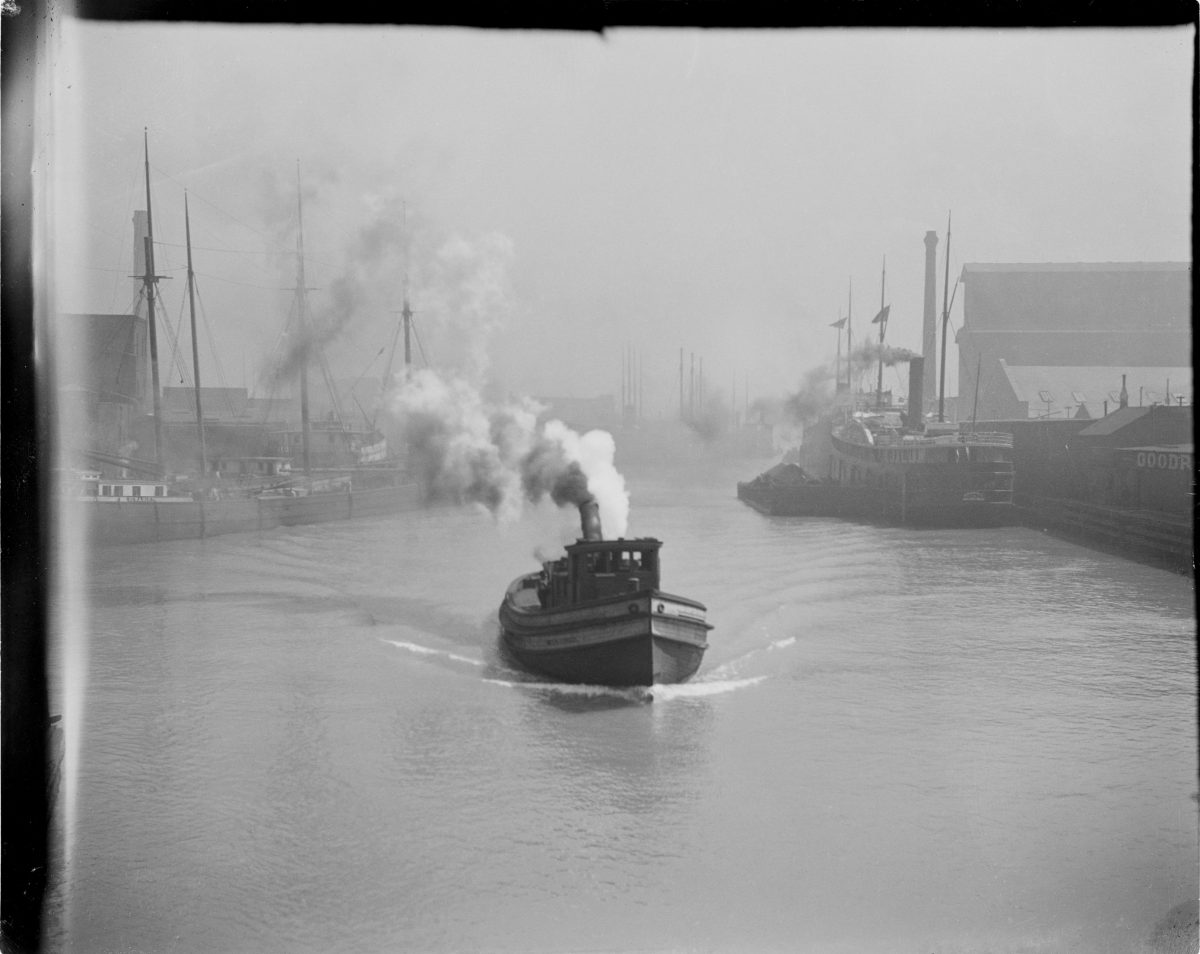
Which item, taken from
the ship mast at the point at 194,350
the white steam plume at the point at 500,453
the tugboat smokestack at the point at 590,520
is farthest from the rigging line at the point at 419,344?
the tugboat smokestack at the point at 590,520

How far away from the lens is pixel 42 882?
19.6 feet

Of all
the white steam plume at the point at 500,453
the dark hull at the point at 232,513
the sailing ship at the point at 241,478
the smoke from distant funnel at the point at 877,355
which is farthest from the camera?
the smoke from distant funnel at the point at 877,355

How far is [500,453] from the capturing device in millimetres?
10406

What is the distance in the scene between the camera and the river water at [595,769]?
586cm

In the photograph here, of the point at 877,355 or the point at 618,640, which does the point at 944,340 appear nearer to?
the point at 877,355

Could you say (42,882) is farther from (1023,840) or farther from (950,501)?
(950,501)

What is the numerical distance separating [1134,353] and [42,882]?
9604 mm

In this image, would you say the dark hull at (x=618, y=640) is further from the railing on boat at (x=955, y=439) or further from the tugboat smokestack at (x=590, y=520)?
the railing on boat at (x=955, y=439)

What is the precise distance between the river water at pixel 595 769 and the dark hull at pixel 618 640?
0.32m

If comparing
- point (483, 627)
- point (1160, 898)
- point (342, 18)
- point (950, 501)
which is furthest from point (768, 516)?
point (342, 18)

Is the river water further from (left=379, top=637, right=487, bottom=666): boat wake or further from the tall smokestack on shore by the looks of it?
the tall smokestack on shore

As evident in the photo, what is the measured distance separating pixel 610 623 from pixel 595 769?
251cm

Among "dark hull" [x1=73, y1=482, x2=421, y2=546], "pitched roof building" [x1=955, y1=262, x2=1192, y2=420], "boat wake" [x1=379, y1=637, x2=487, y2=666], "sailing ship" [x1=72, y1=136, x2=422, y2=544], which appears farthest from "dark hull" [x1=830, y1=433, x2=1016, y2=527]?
"sailing ship" [x1=72, y1=136, x2=422, y2=544]

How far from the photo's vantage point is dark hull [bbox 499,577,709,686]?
1040 centimetres
